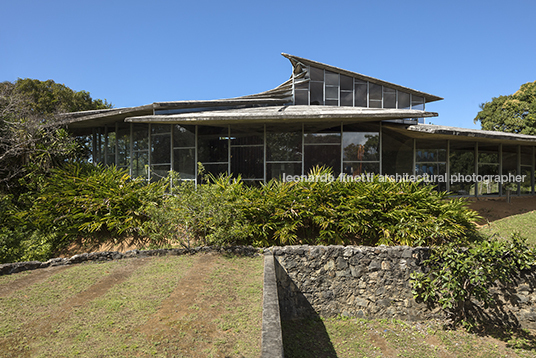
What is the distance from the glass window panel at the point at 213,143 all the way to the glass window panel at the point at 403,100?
11956 millimetres

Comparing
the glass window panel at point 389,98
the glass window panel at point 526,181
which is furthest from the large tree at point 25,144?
the glass window panel at point 526,181

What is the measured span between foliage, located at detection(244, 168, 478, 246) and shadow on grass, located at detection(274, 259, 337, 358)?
1240 mm

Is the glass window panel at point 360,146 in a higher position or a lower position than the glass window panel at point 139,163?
higher

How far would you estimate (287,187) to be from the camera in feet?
26.4

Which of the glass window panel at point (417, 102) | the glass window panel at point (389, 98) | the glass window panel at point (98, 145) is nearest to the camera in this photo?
the glass window panel at point (98, 145)

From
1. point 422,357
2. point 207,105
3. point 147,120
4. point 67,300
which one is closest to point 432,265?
point 422,357

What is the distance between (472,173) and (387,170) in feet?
19.4

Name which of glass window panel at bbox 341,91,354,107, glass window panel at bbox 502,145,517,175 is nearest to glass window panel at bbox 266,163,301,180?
glass window panel at bbox 341,91,354,107

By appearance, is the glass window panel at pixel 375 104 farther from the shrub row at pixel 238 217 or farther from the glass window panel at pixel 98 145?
the glass window panel at pixel 98 145

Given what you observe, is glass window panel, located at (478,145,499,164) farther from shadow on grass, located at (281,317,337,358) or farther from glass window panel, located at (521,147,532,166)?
shadow on grass, located at (281,317,337,358)

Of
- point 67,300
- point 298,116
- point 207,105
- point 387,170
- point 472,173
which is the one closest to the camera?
point 67,300

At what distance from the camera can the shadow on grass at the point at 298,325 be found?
5.51 metres

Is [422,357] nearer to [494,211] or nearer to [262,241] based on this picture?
[262,241]

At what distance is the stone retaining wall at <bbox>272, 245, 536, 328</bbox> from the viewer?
6668mm
